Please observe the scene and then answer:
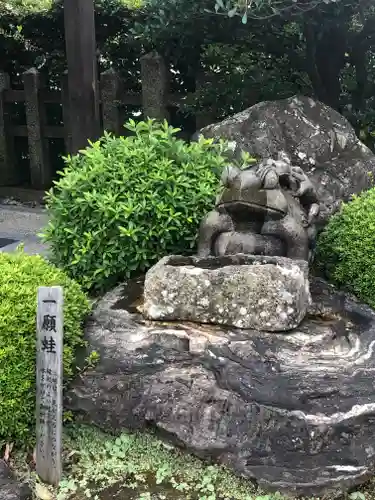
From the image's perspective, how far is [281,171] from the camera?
12.5ft

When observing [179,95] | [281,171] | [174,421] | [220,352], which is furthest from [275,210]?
[179,95]

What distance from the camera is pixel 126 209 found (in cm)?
376

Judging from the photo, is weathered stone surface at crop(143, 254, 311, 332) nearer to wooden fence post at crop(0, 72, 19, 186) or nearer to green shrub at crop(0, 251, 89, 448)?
green shrub at crop(0, 251, 89, 448)

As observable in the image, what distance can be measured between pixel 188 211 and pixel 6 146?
18.5 feet

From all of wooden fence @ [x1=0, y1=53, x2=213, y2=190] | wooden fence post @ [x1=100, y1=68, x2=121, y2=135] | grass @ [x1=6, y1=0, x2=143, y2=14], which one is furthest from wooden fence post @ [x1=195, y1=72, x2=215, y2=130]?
grass @ [x1=6, y1=0, x2=143, y2=14]

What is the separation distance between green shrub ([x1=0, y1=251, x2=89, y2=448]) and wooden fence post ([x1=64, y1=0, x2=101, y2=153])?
3.15 metres

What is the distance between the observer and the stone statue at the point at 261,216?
3.66 meters

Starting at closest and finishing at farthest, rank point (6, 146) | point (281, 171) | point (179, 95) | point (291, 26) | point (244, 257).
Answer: point (244, 257) < point (281, 171) < point (291, 26) < point (179, 95) < point (6, 146)

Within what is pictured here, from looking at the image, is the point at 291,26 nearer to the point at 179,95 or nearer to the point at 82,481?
the point at 179,95

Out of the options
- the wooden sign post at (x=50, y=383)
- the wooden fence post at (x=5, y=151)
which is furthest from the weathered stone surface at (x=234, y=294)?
the wooden fence post at (x=5, y=151)

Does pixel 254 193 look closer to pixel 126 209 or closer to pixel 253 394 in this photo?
pixel 126 209

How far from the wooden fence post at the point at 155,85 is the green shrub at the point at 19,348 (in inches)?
178

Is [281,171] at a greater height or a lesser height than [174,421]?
greater

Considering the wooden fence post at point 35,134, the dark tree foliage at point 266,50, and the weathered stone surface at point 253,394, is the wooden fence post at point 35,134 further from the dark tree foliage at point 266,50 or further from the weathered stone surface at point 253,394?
the weathered stone surface at point 253,394
